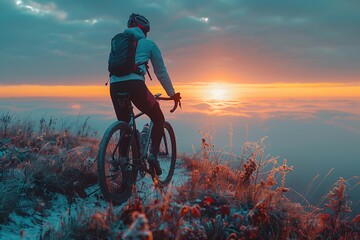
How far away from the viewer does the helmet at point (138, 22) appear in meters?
5.35

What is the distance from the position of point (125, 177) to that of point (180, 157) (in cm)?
483

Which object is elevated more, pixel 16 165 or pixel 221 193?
pixel 16 165

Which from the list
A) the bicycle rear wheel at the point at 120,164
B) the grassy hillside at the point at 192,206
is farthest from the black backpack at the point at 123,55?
the grassy hillside at the point at 192,206

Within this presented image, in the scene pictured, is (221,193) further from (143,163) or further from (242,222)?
(143,163)

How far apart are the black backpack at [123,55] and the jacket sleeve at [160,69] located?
350 millimetres

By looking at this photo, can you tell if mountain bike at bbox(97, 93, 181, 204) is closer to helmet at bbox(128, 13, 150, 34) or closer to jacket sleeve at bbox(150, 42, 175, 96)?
jacket sleeve at bbox(150, 42, 175, 96)

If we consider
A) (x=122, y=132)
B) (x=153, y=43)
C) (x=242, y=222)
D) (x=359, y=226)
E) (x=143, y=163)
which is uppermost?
(x=153, y=43)

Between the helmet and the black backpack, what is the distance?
0.41 meters

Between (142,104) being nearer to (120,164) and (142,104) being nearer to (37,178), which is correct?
(120,164)

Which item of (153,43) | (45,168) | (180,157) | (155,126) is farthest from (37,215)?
(180,157)

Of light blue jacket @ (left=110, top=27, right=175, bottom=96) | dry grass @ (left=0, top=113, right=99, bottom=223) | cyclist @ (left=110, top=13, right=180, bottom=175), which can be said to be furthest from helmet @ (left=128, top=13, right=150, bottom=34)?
dry grass @ (left=0, top=113, right=99, bottom=223)

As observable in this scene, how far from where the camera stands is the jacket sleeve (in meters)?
5.23

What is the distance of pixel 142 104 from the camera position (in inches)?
206

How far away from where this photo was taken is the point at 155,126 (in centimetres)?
578
